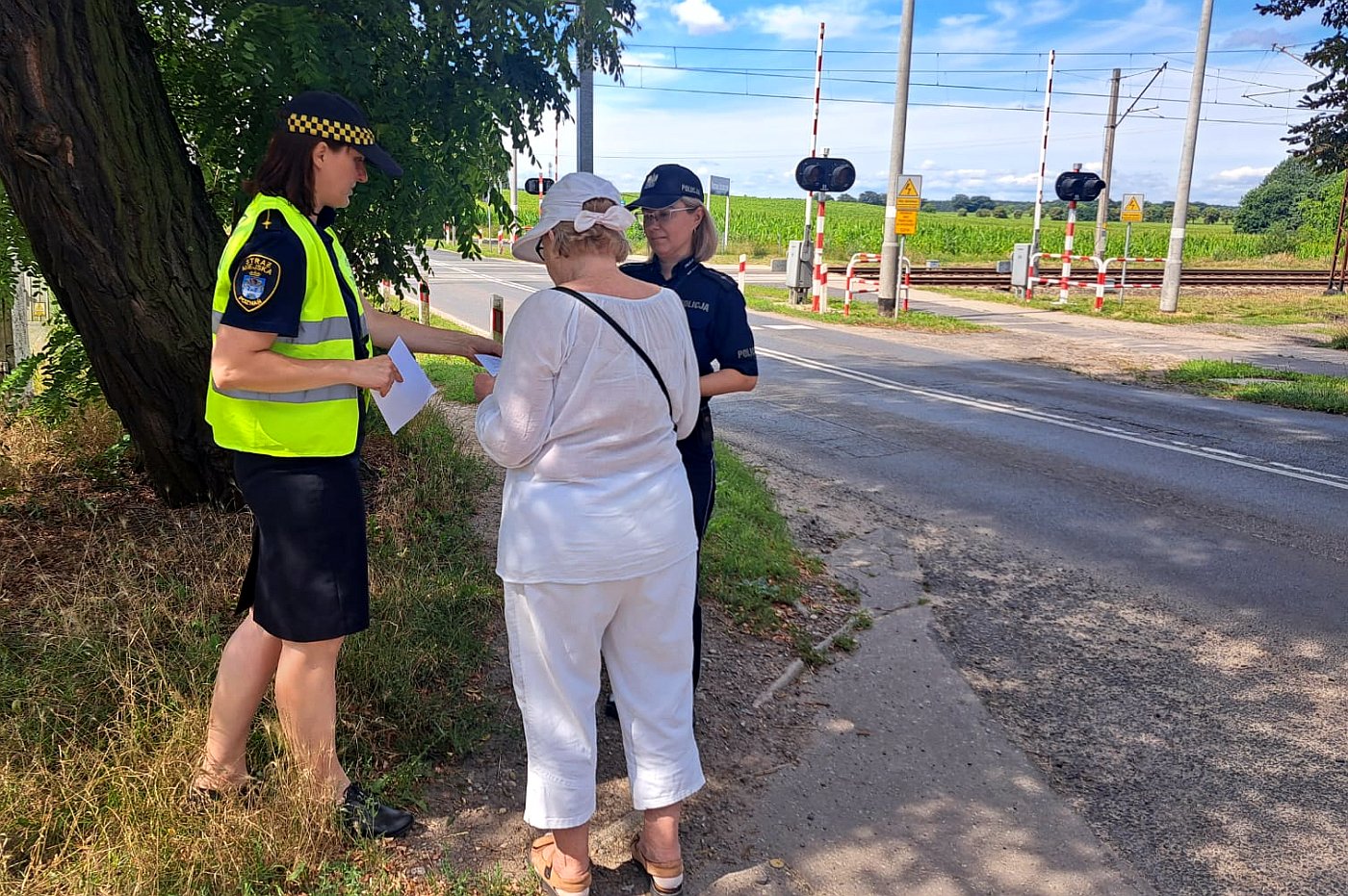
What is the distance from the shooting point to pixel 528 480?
2.58 m

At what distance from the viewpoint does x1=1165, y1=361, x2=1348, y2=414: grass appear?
37.2 feet

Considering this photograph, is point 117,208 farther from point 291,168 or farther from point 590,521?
point 590,521

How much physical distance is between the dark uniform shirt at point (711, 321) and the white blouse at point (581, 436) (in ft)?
2.77

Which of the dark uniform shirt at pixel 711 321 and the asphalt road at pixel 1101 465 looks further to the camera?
the asphalt road at pixel 1101 465

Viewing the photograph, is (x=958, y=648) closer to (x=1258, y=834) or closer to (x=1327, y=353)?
(x=1258, y=834)

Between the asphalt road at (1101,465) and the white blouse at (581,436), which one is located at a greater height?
the white blouse at (581,436)

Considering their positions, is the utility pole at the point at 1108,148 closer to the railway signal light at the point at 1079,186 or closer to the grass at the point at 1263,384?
the railway signal light at the point at 1079,186

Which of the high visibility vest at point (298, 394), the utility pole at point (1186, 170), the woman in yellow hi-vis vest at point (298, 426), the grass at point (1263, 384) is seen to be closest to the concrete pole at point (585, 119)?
the woman in yellow hi-vis vest at point (298, 426)

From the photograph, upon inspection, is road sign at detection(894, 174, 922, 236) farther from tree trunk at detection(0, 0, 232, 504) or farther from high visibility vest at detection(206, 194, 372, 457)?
high visibility vest at detection(206, 194, 372, 457)

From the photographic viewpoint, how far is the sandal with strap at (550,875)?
2.72m

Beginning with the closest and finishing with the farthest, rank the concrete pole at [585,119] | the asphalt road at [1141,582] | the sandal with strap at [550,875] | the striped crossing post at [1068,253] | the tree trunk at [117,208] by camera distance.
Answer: the sandal with strap at [550,875]
the asphalt road at [1141,582]
the tree trunk at [117,208]
the concrete pole at [585,119]
the striped crossing post at [1068,253]

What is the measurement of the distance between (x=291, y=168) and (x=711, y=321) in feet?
4.66

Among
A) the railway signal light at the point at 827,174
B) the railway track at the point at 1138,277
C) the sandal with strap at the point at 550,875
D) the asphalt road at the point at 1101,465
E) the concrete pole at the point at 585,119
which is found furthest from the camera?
the railway track at the point at 1138,277

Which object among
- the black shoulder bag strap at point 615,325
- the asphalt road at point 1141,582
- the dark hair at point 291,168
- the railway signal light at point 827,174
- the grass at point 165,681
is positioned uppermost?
the railway signal light at point 827,174
